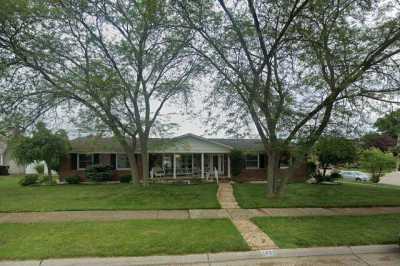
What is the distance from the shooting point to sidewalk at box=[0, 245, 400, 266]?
5723mm

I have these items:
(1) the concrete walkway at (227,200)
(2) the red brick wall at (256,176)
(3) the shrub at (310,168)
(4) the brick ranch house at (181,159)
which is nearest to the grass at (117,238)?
(1) the concrete walkway at (227,200)

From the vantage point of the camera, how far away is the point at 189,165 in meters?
25.6

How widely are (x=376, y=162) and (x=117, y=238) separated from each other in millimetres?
29410

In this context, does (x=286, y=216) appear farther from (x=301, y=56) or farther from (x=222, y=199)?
(x=301, y=56)

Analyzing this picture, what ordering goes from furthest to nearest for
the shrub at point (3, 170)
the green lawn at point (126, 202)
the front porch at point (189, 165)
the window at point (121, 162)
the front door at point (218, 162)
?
1. the shrub at point (3, 170)
2. the front door at point (218, 162)
3. the front porch at point (189, 165)
4. the window at point (121, 162)
5. the green lawn at point (126, 202)

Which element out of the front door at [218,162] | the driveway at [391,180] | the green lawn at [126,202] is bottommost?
the driveway at [391,180]

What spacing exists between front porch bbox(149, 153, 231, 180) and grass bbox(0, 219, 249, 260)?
15.2 metres

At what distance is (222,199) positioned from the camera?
13.1 metres

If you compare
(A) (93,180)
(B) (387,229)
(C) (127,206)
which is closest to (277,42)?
(B) (387,229)

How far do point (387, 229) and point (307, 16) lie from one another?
7.28 metres

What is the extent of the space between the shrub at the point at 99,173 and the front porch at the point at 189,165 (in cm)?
320

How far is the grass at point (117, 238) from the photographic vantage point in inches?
243

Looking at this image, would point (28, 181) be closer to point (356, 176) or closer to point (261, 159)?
point (261, 159)

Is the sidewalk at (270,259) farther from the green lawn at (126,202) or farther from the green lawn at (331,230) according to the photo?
the green lawn at (126,202)
